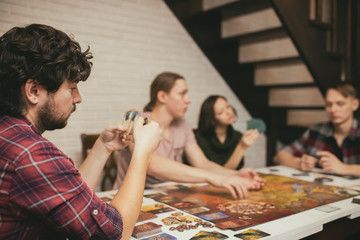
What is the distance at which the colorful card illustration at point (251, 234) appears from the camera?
1011 mm

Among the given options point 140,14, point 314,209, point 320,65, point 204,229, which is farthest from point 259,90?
point 204,229

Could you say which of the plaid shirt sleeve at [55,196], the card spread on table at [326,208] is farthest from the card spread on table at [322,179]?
the plaid shirt sleeve at [55,196]

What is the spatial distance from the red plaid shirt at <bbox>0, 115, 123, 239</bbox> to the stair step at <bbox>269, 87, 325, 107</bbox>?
3214mm

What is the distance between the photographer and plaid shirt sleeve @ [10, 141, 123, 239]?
2.45 feet

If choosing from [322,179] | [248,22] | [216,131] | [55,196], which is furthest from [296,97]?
[55,196]

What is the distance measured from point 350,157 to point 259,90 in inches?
66.0

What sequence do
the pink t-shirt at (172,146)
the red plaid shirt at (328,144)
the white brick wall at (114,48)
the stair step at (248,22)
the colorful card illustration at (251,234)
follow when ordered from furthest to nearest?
the stair step at (248,22) < the white brick wall at (114,48) < the red plaid shirt at (328,144) < the pink t-shirt at (172,146) < the colorful card illustration at (251,234)

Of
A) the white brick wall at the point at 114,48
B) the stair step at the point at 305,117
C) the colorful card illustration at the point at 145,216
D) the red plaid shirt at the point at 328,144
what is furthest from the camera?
the stair step at the point at 305,117

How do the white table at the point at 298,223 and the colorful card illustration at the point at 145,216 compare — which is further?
the colorful card illustration at the point at 145,216

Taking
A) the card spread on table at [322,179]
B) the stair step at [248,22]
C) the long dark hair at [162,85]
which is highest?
the stair step at [248,22]

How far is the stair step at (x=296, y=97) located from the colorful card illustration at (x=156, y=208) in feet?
8.88

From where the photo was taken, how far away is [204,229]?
1.09 meters

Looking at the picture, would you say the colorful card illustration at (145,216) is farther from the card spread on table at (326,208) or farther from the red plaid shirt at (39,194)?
the card spread on table at (326,208)

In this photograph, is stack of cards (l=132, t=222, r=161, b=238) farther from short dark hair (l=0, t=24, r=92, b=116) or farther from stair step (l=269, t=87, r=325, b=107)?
stair step (l=269, t=87, r=325, b=107)
